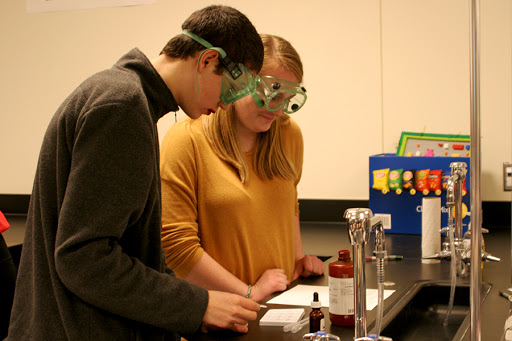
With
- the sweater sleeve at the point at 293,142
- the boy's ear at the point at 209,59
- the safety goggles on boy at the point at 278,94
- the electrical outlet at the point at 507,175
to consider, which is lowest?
the electrical outlet at the point at 507,175

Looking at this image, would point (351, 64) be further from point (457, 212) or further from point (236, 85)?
point (236, 85)

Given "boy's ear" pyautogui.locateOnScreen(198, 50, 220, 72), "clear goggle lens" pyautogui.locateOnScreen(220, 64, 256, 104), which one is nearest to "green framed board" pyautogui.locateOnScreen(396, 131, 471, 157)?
"clear goggle lens" pyautogui.locateOnScreen(220, 64, 256, 104)

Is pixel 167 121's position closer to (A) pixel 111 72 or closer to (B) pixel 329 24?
(B) pixel 329 24

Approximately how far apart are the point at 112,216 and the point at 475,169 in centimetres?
61

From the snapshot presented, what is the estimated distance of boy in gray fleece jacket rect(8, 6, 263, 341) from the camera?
3.17 ft

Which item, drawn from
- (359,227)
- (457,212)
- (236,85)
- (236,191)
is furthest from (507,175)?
(359,227)

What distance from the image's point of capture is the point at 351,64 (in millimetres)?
2922

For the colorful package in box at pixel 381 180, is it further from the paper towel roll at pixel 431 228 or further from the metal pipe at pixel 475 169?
the metal pipe at pixel 475 169

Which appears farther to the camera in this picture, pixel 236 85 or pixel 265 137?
pixel 265 137

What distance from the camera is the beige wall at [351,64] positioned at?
2707 mm

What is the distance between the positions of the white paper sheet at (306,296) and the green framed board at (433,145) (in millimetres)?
1211

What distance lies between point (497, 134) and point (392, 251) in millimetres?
912

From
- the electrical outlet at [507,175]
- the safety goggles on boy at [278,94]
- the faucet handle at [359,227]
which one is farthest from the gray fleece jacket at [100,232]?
the electrical outlet at [507,175]

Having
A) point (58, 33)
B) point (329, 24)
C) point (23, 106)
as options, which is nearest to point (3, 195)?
point (23, 106)
